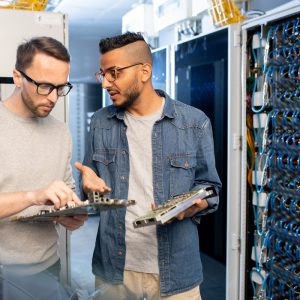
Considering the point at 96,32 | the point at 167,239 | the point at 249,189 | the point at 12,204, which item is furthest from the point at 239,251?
the point at 96,32

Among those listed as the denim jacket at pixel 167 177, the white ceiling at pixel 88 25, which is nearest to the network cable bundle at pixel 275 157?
the denim jacket at pixel 167 177

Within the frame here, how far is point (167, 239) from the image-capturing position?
1862 millimetres

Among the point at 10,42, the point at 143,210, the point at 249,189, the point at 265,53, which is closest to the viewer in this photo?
the point at 143,210

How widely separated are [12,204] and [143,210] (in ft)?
2.04

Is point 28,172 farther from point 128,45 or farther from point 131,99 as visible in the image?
point 128,45

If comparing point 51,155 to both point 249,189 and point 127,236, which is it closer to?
point 127,236

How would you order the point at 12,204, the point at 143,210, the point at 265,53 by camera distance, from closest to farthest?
the point at 12,204 < the point at 143,210 < the point at 265,53

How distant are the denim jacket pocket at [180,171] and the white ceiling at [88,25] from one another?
406 centimetres

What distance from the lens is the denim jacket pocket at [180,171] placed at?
1.88 m

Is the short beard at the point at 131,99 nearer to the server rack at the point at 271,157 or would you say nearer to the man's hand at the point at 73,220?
the man's hand at the point at 73,220

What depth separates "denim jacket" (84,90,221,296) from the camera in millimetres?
1839

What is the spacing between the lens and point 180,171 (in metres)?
1.89

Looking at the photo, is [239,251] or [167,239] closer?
[167,239]

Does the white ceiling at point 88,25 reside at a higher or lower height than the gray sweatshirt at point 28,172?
higher
